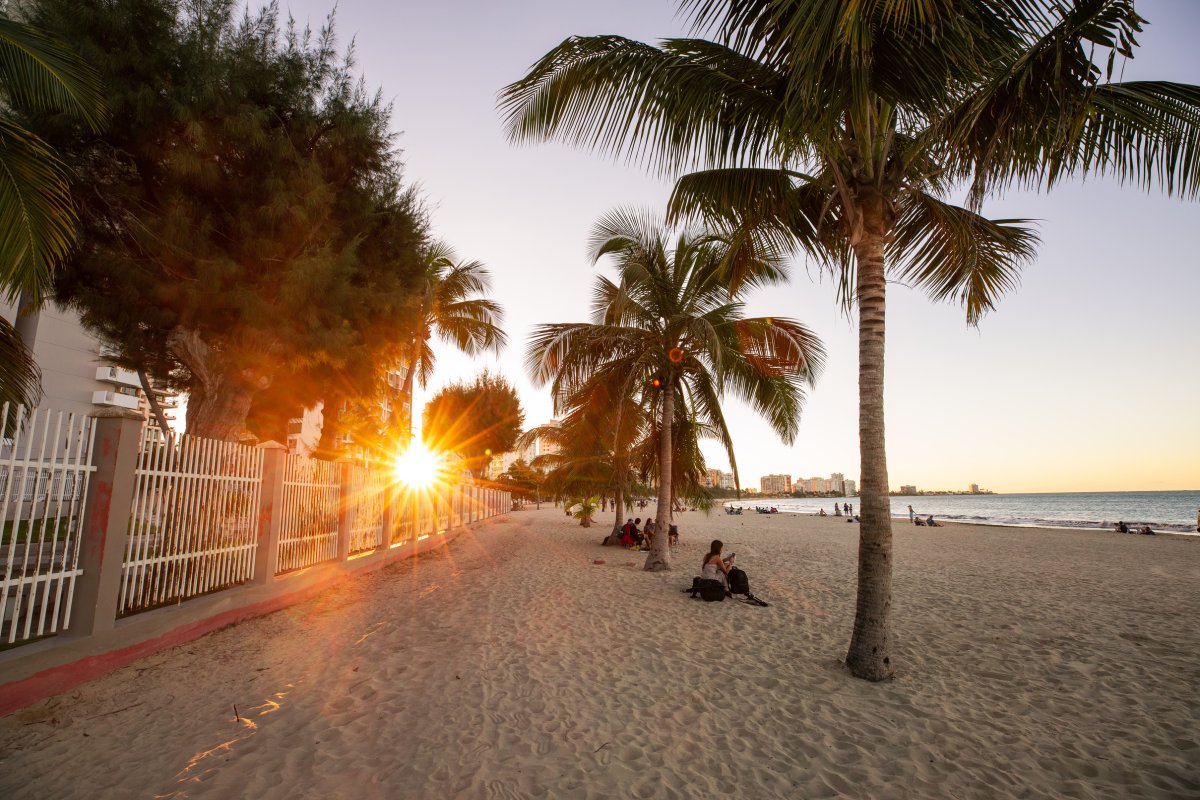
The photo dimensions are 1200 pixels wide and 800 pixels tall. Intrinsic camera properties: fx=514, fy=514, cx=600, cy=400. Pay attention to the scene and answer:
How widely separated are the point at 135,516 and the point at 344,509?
4676mm

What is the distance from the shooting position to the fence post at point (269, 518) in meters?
7.19

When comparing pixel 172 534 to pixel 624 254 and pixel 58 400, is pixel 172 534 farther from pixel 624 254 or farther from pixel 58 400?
pixel 58 400

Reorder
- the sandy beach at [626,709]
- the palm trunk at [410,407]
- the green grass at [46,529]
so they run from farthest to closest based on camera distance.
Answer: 1. the palm trunk at [410,407]
2. the green grass at [46,529]
3. the sandy beach at [626,709]

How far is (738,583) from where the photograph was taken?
354 inches

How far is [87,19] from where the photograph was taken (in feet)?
24.7

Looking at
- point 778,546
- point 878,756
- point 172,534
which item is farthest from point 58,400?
point 878,756

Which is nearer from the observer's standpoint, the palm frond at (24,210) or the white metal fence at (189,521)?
the palm frond at (24,210)

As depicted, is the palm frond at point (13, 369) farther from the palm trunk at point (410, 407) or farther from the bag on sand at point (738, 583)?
the palm trunk at point (410, 407)

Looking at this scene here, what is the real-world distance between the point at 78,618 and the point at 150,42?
870 cm

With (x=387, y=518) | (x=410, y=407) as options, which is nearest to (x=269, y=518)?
(x=387, y=518)

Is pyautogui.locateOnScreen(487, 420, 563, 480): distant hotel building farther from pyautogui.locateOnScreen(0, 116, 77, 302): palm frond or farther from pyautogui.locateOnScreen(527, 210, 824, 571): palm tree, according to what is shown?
pyautogui.locateOnScreen(0, 116, 77, 302): palm frond

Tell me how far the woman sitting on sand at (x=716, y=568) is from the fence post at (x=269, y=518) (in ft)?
21.9

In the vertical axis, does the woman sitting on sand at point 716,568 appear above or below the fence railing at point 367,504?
below

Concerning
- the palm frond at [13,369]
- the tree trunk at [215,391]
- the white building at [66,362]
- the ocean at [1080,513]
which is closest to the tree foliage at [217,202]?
the tree trunk at [215,391]
